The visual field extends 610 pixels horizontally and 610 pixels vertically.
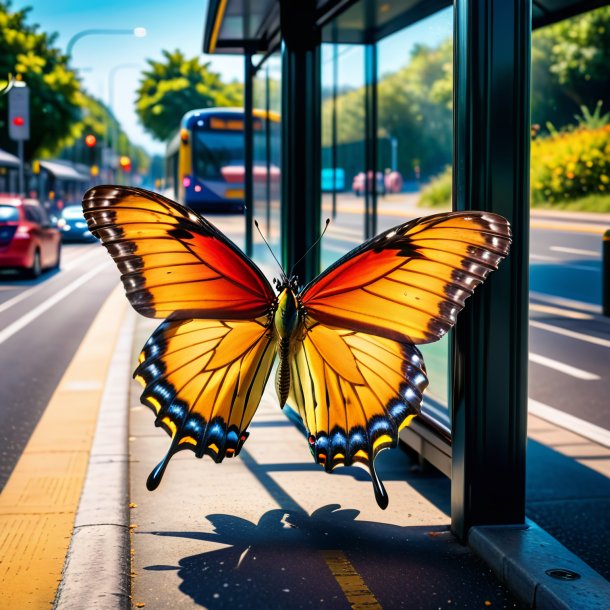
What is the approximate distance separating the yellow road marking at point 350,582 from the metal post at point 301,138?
304cm

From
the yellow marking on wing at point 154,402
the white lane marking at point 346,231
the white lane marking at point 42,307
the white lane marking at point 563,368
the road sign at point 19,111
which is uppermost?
the road sign at point 19,111

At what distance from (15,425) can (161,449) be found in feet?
5.61

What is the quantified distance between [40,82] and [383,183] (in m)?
44.6

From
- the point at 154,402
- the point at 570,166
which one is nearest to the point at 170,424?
the point at 154,402

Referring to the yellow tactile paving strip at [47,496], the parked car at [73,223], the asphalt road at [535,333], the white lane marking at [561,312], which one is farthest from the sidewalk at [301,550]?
the parked car at [73,223]

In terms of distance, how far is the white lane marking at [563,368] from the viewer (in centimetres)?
880

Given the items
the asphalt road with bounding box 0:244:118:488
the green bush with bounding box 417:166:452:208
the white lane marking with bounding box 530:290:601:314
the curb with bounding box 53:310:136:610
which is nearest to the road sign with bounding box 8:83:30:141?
the asphalt road with bounding box 0:244:118:488

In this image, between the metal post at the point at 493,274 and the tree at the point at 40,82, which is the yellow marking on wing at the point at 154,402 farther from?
the tree at the point at 40,82

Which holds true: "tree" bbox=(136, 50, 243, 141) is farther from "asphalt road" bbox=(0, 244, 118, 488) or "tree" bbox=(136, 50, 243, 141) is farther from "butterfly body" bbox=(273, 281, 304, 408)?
"butterfly body" bbox=(273, 281, 304, 408)

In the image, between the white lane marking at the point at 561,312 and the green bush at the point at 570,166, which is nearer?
the green bush at the point at 570,166

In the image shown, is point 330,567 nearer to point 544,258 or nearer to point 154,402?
point 154,402

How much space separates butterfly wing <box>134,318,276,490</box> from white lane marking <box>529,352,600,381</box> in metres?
5.04

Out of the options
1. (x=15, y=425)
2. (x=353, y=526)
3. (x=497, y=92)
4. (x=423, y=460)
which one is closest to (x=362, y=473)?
(x=423, y=460)

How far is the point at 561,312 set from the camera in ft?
37.6
